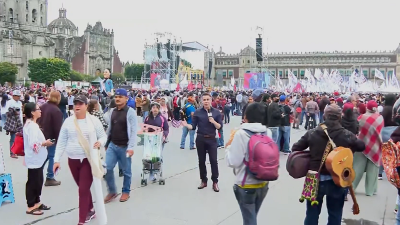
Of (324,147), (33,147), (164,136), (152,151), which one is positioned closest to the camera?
(324,147)

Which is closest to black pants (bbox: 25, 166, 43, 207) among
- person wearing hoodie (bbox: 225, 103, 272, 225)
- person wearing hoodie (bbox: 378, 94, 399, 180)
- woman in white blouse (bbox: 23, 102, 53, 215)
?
woman in white blouse (bbox: 23, 102, 53, 215)

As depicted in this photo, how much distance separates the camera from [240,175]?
385cm

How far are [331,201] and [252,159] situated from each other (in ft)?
3.18

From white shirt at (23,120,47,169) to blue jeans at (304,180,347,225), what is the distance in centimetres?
349

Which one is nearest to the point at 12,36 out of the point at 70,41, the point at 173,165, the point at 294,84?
the point at 70,41

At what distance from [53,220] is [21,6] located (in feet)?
253

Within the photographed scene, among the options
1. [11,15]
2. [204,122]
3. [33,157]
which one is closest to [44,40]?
[11,15]

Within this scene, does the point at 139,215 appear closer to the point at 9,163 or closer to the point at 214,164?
the point at 214,164

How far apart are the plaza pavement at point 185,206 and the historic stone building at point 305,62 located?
83.1 metres

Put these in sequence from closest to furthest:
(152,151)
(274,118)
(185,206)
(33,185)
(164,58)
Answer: (33,185), (185,206), (152,151), (274,118), (164,58)

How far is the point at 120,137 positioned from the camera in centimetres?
610

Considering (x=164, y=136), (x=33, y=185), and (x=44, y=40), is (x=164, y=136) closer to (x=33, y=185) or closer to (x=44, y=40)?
(x=33, y=185)

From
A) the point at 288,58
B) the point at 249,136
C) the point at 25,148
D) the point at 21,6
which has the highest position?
the point at 21,6

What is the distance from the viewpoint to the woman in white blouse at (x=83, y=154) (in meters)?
4.84
